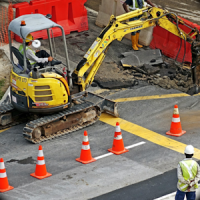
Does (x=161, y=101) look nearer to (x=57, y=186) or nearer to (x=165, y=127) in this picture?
(x=165, y=127)

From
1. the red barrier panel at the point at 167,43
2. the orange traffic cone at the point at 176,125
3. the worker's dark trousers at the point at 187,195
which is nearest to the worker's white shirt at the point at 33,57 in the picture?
the orange traffic cone at the point at 176,125

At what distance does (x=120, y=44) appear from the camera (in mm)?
17609

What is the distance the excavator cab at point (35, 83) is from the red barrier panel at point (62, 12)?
18.5 feet

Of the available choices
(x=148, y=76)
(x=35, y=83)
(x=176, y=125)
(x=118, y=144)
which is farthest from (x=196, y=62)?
(x=35, y=83)

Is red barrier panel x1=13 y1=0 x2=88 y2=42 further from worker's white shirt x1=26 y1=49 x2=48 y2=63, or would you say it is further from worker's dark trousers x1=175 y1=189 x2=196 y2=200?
worker's dark trousers x1=175 y1=189 x2=196 y2=200

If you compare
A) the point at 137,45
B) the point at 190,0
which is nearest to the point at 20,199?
the point at 137,45

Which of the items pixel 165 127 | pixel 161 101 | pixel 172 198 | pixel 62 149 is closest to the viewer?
pixel 172 198

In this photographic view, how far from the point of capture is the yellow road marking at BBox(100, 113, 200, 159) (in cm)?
1098

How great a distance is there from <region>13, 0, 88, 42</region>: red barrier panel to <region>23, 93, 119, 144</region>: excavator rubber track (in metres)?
5.52

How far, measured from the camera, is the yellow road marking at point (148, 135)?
11.0 m

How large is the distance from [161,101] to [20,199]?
599cm

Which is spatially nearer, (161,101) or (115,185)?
(115,185)

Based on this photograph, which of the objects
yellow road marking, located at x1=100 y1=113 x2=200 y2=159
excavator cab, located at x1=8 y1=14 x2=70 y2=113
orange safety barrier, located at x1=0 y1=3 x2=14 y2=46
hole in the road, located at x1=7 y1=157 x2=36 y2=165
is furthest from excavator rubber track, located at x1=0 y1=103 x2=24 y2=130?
orange safety barrier, located at x1=0 y1=3 x2=14 y2=46

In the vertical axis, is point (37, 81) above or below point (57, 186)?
above
